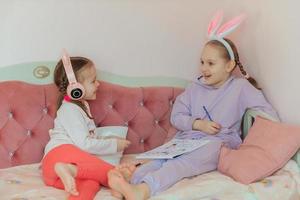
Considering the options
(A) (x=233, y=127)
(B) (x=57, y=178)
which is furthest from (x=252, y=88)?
(B) (x=57, y=178)

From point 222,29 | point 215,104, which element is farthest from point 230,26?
point 215,104

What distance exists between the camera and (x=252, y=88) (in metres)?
2.08

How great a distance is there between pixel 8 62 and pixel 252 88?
110 cm

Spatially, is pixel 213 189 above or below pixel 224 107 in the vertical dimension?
below

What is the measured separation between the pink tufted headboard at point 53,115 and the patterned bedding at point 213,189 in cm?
22

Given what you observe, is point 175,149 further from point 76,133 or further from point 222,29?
point 222,29

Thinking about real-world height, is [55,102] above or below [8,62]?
below

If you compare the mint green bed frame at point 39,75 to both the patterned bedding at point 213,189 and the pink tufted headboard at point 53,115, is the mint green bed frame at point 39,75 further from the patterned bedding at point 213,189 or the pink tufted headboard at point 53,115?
the patterned bedding at point 213,189

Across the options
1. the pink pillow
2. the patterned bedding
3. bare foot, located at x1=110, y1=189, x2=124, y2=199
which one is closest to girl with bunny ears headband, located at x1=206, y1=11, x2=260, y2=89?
the pink pillow

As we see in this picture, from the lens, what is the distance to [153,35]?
2295mm

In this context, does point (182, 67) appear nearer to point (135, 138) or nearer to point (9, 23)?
point (135, 138)

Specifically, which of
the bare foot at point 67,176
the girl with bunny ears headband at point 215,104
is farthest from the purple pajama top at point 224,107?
the bare foot at point 67,176

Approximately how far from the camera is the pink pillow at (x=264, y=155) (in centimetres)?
177

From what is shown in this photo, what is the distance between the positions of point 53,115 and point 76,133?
0.25m
